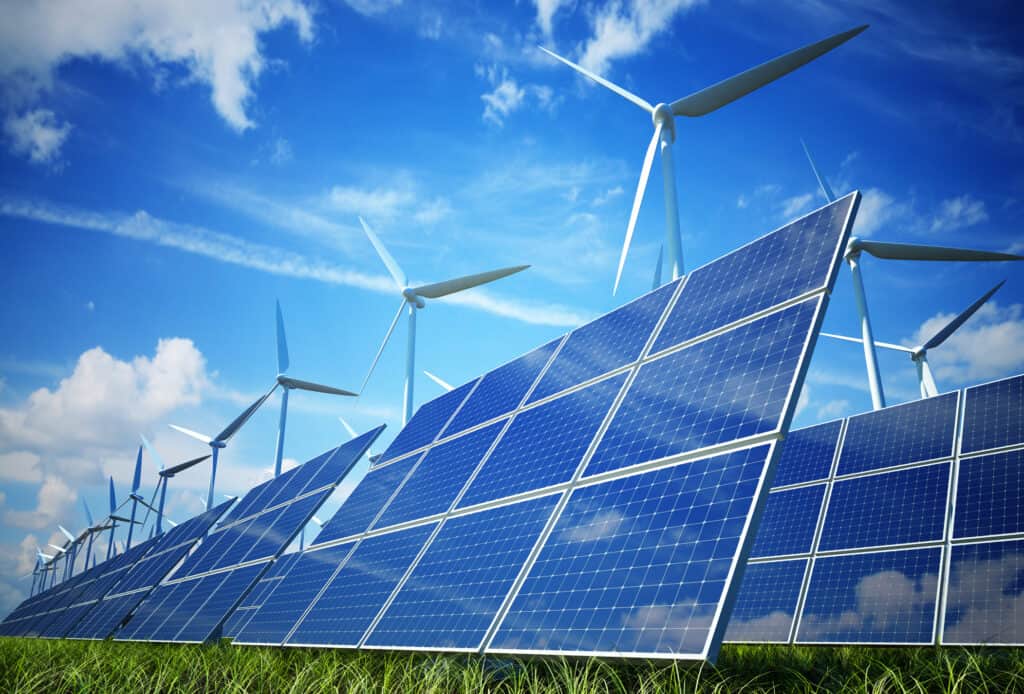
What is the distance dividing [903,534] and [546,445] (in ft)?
23.1

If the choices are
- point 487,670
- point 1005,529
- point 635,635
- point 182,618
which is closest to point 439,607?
point 487,670

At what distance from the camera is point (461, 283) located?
3559cm

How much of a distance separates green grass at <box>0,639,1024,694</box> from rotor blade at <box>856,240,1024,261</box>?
18852 millimetres

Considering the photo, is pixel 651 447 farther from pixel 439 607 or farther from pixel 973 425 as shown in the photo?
pixel 973 425

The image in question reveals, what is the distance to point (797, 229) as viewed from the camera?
10.7 meters

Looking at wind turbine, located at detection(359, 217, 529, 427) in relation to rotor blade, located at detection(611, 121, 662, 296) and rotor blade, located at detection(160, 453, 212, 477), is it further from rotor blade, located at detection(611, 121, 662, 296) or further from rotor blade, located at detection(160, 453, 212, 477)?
rotor blade, located at detection(160, 453, 212, 477)

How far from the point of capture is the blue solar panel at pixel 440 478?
510 inches

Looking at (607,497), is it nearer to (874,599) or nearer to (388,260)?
(874,599)

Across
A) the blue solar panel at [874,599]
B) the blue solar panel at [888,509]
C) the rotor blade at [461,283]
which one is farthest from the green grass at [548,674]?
the rotor blade at [461,283]

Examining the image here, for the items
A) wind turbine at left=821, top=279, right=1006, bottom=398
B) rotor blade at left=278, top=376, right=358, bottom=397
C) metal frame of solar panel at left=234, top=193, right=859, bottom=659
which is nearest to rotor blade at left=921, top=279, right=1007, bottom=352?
wind turbine at left=821, top=279, right=1006, bottom=398

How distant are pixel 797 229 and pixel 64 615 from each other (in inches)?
1538

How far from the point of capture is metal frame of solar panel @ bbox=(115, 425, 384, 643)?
15719mm

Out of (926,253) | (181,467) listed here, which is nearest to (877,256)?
(926,253)

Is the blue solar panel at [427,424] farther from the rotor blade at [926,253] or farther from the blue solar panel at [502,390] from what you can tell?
the rotor blade at [926,253]
